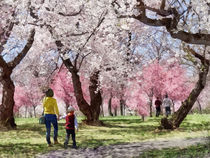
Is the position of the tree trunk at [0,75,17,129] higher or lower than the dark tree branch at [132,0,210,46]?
lower

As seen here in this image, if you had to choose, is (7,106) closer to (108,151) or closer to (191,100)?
(191,100)

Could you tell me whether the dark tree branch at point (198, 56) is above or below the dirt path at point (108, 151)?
above

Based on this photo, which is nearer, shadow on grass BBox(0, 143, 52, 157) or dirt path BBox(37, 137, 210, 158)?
dirt path BBox(37, 137, 210, 158)

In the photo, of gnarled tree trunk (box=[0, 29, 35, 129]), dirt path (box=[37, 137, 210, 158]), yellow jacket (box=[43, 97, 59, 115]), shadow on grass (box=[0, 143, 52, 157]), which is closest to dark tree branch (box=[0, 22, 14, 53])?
gnarled tree trunk (box=[0, 29, 35, 129])

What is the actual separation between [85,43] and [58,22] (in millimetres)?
2465

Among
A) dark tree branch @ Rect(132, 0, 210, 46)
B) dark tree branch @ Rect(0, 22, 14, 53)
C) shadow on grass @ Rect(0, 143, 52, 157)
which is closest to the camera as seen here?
dark tree branch @ Rect(132, 0, 210, 46)

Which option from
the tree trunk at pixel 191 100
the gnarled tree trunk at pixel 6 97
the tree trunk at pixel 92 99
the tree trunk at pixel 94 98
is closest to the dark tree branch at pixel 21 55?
the gnarled tree trunk at pixel 6 97

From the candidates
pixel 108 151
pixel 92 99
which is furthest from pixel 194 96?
pixel 108 151

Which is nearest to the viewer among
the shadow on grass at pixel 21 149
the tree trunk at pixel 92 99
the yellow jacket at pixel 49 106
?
the shadow on grass at pixel 21 149

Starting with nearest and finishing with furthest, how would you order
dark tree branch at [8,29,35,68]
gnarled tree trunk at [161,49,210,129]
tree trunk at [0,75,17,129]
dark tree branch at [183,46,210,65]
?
1. dark tree branch at [183,46,210,65]
2. gnarled tree trunk at [161,49,210,129]
3. tree trunk at [0,75,17,129]
4. dark tree branch at [8,29,35,68]

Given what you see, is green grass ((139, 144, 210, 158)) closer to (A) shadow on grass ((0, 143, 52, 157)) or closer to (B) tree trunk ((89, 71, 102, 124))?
(A) shadow on grass ((0, 143, 52, 157))

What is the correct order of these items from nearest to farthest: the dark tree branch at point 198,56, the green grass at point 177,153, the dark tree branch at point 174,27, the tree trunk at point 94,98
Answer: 1. the green grass at point 177,153
2. the dark tree branch at point 174,27
3. the dark tree branch at point 198,56
4. the tree trunk at point 94,98

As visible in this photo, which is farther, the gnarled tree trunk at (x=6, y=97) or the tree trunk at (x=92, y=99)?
the tree trunk at (x=92, y=99)

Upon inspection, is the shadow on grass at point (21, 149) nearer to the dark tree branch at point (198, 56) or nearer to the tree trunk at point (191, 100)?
the tree trunk at point (191, 100)
